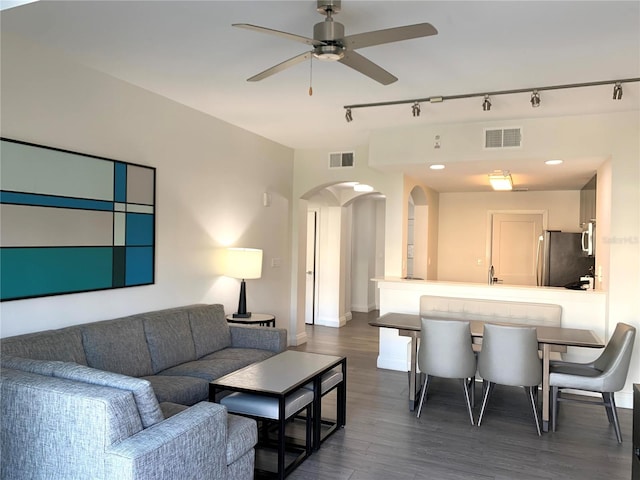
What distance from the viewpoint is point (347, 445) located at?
348 centimetres

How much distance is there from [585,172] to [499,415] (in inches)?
120

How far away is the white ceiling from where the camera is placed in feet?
8.54

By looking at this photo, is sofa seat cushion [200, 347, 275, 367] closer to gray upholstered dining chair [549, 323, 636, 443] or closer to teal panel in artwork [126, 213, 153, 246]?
teal panel in artwork [126, 213, 153, 246]

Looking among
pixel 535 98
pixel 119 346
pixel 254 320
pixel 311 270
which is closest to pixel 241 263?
pixel 254 320

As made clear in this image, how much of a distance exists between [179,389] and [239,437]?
3.11 ft

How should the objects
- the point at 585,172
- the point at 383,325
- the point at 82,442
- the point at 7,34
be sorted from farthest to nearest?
the point at 585,172 → the point at 383,325 → the point at 7,34 → the point at 82,442

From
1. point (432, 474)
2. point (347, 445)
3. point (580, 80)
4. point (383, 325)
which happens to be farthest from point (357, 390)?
point (580, 80)

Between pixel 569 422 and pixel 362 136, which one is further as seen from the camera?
pixel 362 136

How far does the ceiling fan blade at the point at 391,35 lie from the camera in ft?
7.00

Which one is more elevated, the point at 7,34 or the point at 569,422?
the point at 7,34

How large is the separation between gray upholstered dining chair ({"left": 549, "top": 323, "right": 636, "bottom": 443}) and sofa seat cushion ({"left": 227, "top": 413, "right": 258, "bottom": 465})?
102 inches

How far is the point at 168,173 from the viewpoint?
4.38m

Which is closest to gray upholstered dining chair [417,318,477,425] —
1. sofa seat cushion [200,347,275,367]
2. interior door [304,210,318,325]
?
sofa seat cushion [200,347,275,367]

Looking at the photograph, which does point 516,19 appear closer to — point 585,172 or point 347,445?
point 347,445
